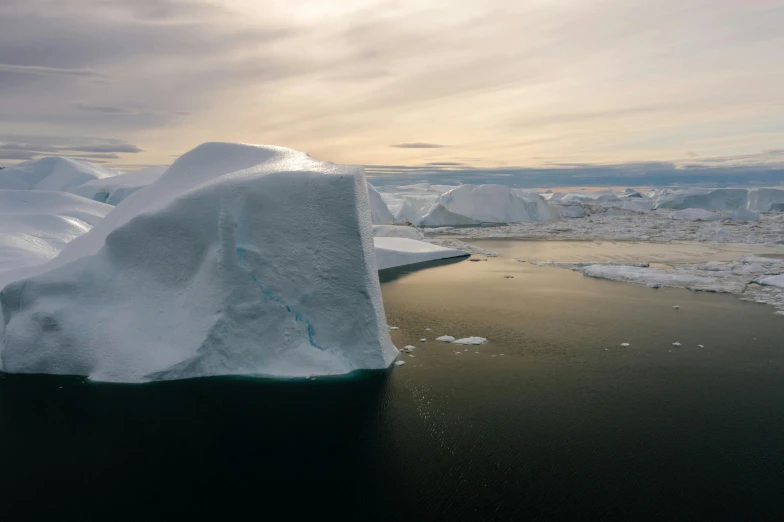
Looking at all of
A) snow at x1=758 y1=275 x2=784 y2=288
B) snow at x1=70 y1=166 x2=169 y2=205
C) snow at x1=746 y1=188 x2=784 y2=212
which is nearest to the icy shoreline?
snow at x1=746 y1=188 x2=784 y2=212

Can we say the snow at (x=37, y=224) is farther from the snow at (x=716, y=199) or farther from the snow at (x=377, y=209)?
the snow at (x=716, y=199)

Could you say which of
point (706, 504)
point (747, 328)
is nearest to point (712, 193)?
point (747, 328)

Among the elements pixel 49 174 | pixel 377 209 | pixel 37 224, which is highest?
pixel 49 174

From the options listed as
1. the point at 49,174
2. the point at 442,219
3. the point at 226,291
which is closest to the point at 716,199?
the point at 442,219

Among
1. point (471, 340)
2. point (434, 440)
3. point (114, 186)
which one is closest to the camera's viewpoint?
point (434, 440)

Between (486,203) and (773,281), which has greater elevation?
(486,203)

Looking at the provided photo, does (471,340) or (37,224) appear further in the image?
(37,224)

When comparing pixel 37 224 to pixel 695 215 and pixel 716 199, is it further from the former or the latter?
pixel 716 199
